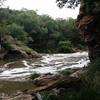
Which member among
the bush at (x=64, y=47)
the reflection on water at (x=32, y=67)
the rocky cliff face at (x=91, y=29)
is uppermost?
the rocky cliff face at (x=91, y=29)

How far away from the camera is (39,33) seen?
79125 mm

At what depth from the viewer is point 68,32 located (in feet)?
284

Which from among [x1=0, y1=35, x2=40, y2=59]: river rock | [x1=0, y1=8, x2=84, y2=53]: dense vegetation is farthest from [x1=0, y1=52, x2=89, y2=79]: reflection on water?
[x1=0, y1=8, x2=84, y2=53]: dense vegetation

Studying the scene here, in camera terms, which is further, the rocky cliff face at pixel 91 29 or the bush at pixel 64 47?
the bush at pixel 64 47

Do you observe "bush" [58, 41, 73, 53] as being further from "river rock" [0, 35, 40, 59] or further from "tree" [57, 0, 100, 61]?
"tree" [57, 0, 100, 61]

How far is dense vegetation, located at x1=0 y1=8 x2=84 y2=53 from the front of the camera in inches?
2778

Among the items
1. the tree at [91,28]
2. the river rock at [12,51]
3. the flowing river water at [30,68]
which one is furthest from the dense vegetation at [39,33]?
the tree at [91,28]

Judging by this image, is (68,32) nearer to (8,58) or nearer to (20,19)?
(20,19)

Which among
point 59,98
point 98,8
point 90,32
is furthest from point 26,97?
point 90,32

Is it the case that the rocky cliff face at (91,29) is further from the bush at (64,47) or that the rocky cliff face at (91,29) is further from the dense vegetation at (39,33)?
the bush at (64,47)

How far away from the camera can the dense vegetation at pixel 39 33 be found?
70.6 metres

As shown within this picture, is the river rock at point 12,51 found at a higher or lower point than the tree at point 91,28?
lower

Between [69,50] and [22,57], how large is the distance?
1980cm

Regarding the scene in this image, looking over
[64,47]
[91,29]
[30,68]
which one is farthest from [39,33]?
[91,29]
